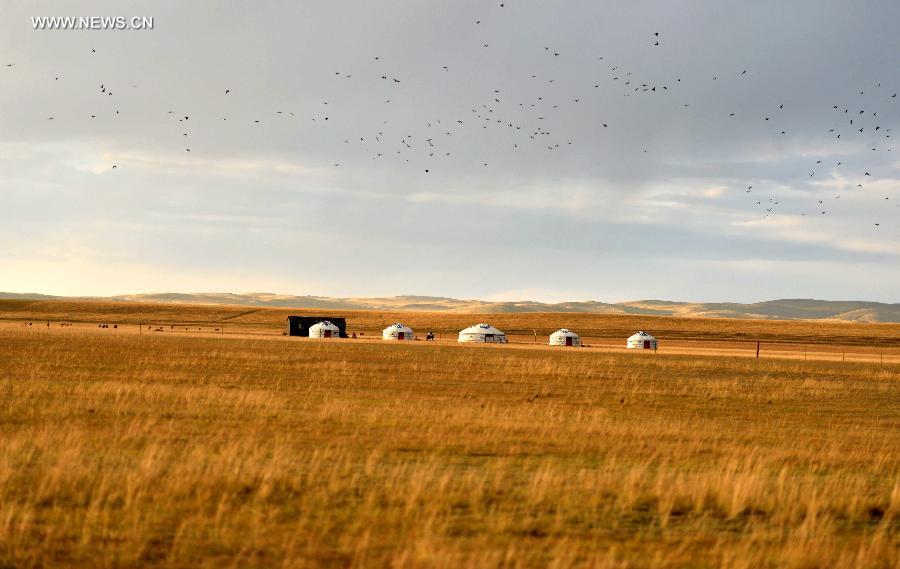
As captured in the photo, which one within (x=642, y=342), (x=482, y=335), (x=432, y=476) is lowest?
(x=642, y=342)

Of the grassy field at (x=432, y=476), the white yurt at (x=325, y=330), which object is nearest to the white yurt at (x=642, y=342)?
the white yurt at (x=325, y=330)

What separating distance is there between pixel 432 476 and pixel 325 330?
304 feet

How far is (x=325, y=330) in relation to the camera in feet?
349

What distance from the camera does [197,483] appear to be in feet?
44.4

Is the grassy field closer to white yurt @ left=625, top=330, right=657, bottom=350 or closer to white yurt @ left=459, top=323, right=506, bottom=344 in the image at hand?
white yurt @ left=625, top=330, right=657, bottom=350

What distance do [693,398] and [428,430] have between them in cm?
1661

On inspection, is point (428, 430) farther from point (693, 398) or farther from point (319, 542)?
point (693, 398)

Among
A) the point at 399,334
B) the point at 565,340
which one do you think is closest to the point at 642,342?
the point at 565,340

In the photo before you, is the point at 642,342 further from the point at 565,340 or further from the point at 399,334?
the point at 399,334

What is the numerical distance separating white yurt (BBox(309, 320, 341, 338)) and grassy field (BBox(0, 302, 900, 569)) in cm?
7071

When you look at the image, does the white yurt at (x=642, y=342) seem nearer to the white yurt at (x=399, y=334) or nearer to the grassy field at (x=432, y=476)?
the white yurt at (x=399, y=334)

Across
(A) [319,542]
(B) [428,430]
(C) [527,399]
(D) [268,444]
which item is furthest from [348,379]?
(A) [319,542]

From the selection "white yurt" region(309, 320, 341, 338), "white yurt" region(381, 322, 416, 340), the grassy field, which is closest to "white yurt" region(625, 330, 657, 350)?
"white yurt" region(381, 322, 416, 340)

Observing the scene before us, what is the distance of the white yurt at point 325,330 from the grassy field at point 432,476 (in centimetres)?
7071
